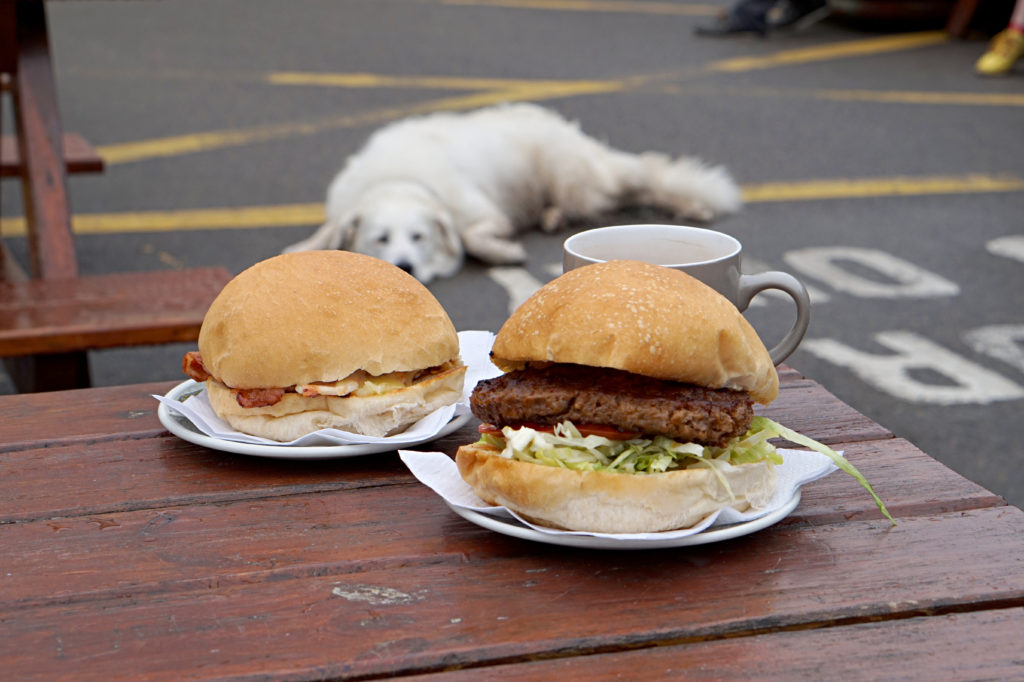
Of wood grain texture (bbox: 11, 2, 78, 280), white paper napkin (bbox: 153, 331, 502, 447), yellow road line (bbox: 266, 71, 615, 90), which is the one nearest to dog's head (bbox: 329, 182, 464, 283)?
wood grain texture (bbox: 11, 2, 78, 280)

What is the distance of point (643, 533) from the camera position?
4.57 feet

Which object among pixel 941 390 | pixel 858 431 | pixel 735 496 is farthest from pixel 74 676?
pixel 941 390

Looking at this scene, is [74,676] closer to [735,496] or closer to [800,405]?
[735,496]

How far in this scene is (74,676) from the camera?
115 centimetres

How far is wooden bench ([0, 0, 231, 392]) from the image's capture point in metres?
3.00

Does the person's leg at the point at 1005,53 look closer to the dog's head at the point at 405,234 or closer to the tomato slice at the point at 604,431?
the dog's head at the point at 405,234

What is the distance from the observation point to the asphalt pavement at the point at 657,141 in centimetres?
464

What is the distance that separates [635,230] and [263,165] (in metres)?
6.18

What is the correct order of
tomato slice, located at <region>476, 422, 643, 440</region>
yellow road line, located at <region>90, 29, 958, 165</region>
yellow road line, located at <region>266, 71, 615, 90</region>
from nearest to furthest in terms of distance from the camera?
1. tomato slice, located at <region>476, 422, 643, 440</region>
2. yellow road line, located at <region>90, 29, 958, 165</region>
3. yellow road line, located at <region>266, 71, 615, 90</region>

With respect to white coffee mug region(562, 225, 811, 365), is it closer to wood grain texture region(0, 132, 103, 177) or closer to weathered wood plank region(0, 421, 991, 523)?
weathered wood plank region(0, 421, 991, 523)

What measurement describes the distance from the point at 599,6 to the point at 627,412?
13155 mm

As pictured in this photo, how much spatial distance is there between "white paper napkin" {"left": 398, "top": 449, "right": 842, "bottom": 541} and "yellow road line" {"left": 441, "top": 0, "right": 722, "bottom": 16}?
12.5 m

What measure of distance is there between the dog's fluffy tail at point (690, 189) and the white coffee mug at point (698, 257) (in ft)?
16.3

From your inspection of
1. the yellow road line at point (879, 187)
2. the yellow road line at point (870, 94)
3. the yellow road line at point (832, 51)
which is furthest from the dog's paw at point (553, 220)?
the yellow road line at point (832, 51)
